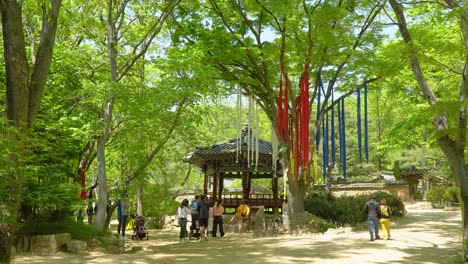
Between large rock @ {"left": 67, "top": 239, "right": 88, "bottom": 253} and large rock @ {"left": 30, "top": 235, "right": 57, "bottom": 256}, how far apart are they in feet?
1.20

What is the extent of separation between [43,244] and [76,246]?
2.54ft

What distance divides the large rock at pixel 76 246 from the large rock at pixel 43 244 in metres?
0.37

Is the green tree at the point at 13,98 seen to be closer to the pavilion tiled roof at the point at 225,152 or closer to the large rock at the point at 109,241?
the large rock at the point at 109,241

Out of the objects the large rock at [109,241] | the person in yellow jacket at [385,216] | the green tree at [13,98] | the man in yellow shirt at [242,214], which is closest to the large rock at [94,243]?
the large rock at [109,241]

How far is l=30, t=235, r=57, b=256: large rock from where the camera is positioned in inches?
409

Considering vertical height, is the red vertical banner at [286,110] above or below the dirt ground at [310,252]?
above

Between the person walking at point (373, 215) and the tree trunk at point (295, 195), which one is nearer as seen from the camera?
the person walking at point (373, 215)

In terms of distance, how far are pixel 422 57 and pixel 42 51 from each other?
24.8 ft

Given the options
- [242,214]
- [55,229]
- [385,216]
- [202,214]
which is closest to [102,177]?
[55,229]

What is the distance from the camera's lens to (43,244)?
34.4 ft

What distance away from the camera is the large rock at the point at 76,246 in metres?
10.7

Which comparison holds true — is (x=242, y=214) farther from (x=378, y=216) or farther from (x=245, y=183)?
(x=378, y=216)

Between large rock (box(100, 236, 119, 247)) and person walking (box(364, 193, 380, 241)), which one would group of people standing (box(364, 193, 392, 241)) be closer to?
person walking (box(364, 193, 380, 241))

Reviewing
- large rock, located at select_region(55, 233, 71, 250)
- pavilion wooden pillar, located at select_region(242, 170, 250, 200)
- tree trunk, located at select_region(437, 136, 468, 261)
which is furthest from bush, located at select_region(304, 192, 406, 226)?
large rock, located at select_region(55, 233, 71, 250)
